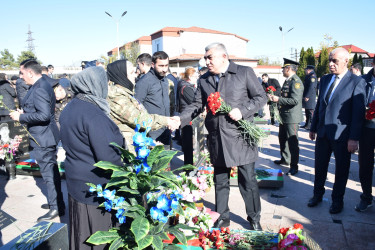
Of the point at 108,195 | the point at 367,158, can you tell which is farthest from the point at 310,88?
the point at 108,195

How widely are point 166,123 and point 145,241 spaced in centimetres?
205

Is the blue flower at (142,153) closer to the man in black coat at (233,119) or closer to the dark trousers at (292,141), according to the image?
the man in black coat at (233,119)

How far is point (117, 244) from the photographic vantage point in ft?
6.73

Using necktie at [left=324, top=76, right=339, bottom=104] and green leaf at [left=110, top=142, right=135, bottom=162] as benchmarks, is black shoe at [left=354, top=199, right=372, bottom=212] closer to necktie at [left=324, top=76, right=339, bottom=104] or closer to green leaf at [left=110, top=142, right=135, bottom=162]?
necktie at [left=324, top=76, right=339, bottom=104]

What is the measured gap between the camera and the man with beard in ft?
14.7

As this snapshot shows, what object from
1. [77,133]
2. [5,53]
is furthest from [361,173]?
[5,53]

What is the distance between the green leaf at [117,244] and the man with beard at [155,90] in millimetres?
2457

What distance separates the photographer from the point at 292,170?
223 inches

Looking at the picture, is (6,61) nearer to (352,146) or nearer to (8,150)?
(8,150)

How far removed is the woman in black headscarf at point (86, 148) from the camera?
84.4 inches

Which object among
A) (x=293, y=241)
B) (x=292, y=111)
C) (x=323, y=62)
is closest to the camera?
(x=293, y=241)

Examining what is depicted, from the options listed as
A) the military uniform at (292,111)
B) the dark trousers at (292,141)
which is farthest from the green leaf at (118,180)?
the dark trousers at (292,141)

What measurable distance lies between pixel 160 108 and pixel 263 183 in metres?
2.07

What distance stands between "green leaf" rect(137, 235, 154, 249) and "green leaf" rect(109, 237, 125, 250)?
0.70 ft
